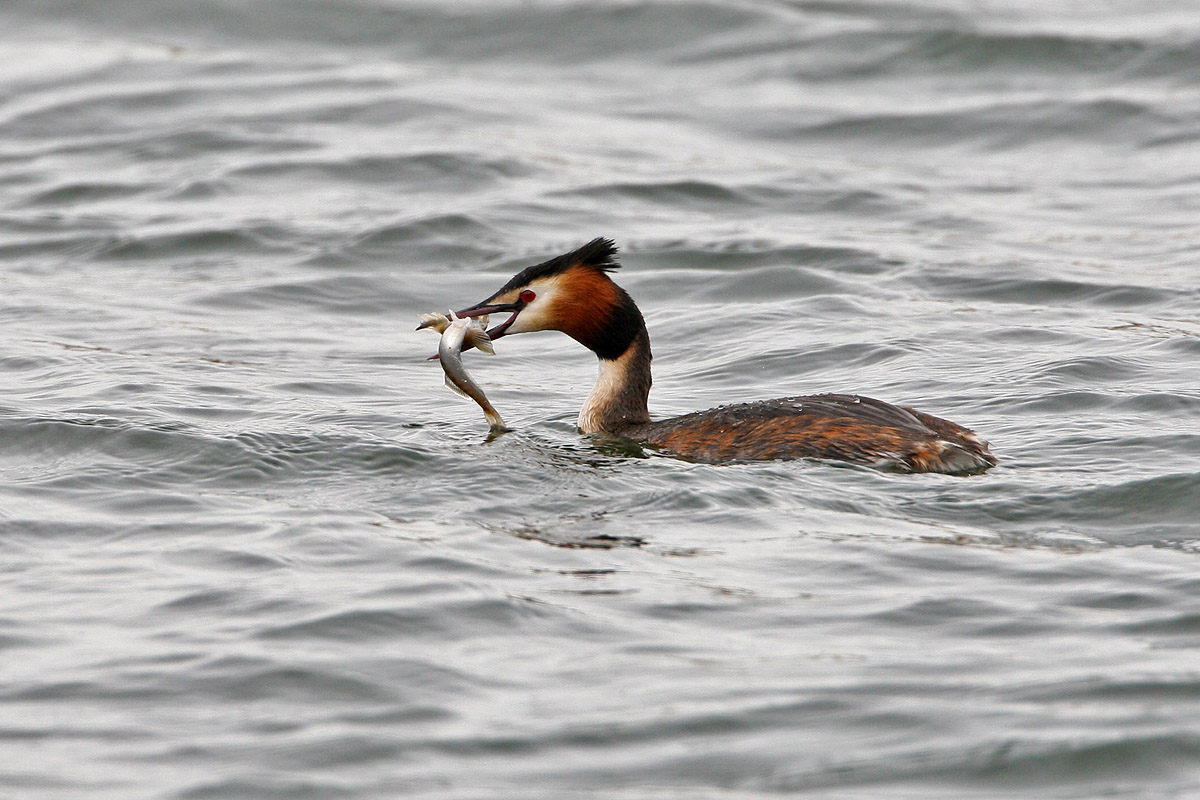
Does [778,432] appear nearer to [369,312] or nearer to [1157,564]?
[1157,564]

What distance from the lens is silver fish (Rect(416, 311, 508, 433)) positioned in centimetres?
850

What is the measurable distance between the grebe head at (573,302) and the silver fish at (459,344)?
2.7 inches

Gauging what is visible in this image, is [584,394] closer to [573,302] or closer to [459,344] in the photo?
[573,302]

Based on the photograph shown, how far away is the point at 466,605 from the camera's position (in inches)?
249

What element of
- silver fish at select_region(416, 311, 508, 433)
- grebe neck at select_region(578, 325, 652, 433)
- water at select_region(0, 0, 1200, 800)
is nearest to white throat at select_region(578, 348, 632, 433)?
grebe neck at select_region(578, 325, 652, 433)

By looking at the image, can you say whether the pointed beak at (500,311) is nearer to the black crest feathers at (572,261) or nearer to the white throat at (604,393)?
the black crest feathers at (572,261)

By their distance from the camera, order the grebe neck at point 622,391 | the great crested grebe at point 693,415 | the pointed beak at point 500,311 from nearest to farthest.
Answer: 1. the great crested grebe at point 693,415
2. the pointed beak at point 500,311
3. the grebe neck at point 622,391

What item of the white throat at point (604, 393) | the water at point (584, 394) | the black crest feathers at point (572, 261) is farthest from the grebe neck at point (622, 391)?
the black crest feathers at point (572, 261)

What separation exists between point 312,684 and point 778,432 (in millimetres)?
2899

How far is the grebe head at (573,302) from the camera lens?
8781 mm

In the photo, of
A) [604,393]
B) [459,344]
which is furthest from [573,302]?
[459,344]

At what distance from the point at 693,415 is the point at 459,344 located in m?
1.16

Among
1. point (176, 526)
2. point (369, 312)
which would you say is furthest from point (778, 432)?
point (369, 312)

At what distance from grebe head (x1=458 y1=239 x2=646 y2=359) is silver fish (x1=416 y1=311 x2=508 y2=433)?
7 cm
